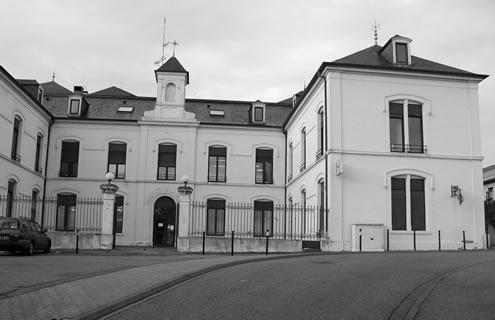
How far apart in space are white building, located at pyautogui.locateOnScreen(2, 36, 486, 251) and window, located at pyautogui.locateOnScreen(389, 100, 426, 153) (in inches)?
2.0

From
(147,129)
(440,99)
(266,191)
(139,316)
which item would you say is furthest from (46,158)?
(139,316)

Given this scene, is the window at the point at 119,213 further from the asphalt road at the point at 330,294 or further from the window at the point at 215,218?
the asphalt road at the point at 330,294

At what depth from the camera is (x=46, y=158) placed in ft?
110

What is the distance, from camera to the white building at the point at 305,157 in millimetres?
23734

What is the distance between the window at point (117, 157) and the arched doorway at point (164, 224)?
3.43 meters

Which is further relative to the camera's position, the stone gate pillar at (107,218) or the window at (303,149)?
the window at (303,149)

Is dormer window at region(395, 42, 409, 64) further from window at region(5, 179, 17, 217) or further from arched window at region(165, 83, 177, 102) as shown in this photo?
window at region(5, 179, 17, 217)

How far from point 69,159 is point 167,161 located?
6.39 meters

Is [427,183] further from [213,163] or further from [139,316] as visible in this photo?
[139,316]

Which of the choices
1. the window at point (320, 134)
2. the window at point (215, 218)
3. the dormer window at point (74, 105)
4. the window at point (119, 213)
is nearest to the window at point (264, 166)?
the window at point (215, 218)

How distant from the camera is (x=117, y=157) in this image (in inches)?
1346

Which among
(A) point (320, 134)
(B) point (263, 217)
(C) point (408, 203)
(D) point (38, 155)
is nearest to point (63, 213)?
(D) point (38, 155)

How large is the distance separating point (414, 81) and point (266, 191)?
13.2 metres

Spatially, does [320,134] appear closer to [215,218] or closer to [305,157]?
[305,157]
